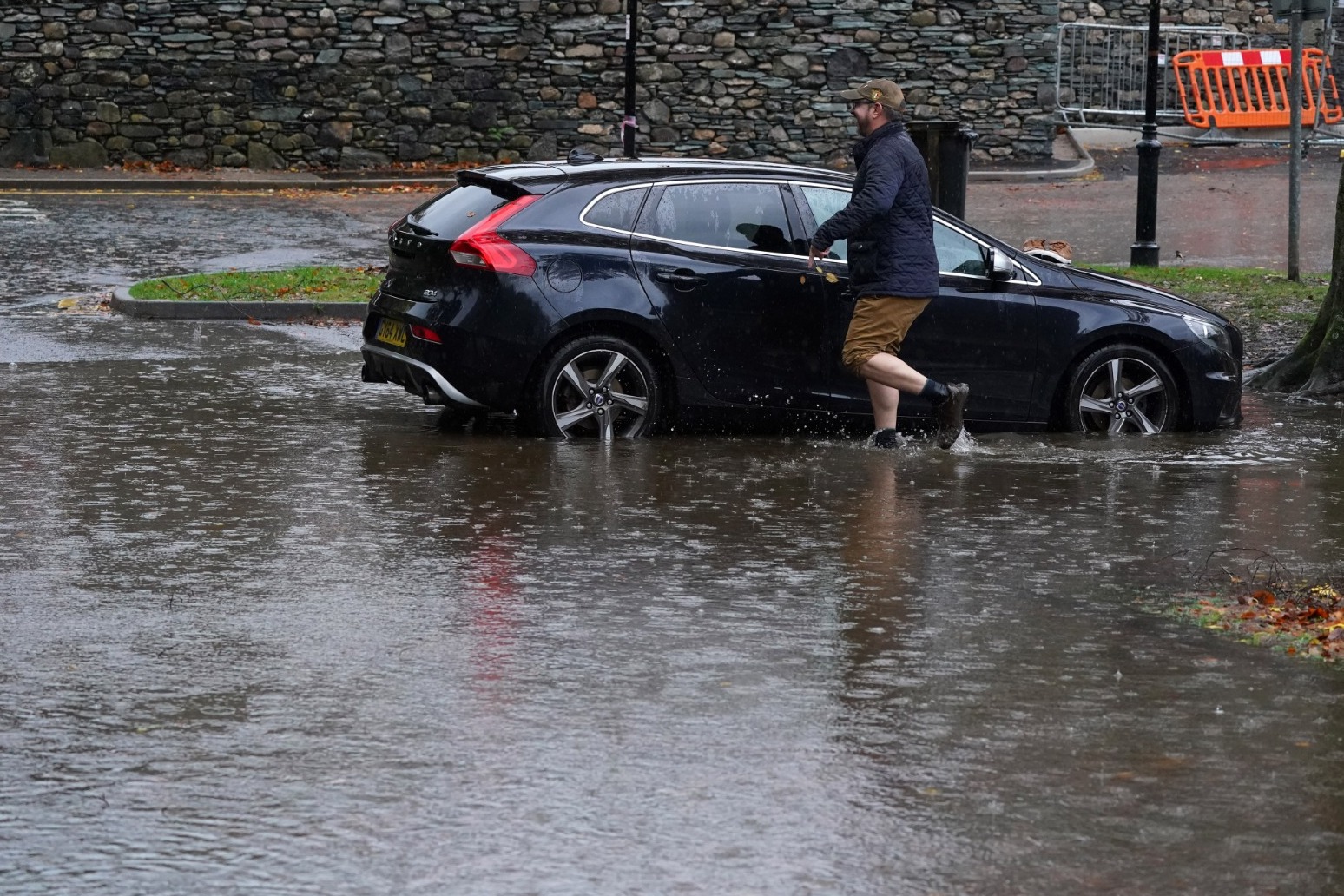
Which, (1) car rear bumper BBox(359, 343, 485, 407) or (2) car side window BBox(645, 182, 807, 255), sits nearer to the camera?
(1) car rear bumper BBox(359, 343, 485, 407)

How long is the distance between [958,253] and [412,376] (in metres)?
3.08

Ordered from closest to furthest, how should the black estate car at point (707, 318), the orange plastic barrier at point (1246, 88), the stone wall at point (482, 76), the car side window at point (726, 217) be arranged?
1. the black estate car at point (707, 318)
2. the car side window at point (726, 217)
3. the stone wall at point (482, 76)
4. the orange plastic barrier at point (1246, 88)

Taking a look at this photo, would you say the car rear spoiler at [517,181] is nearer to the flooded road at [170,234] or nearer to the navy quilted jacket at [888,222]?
the navy quilted jacket at [888,222]

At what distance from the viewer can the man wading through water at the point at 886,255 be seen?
11.0 meters

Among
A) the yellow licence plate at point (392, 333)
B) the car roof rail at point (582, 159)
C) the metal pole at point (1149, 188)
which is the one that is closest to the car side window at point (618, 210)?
the car roof rail at point (582, 159)

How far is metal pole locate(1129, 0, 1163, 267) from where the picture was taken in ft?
65.0

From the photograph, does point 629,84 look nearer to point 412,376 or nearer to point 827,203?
point 827,203

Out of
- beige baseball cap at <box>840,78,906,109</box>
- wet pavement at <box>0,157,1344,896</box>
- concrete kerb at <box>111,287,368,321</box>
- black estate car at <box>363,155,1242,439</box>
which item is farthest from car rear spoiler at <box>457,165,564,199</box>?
concrete kerb at <box>111,287,368,321</box>

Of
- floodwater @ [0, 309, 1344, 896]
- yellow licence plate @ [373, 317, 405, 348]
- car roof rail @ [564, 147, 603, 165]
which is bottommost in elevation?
floodwater @ [0, 309, 1344, 896]

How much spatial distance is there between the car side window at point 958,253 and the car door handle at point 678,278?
1.42m

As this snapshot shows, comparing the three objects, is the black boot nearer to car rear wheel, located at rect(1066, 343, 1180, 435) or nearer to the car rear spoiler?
car rear wheel, located at rect(1066, 343, 1180, 435)

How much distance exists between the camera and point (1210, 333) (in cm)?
1212

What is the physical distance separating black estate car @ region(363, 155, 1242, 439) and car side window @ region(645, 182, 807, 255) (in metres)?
0.01

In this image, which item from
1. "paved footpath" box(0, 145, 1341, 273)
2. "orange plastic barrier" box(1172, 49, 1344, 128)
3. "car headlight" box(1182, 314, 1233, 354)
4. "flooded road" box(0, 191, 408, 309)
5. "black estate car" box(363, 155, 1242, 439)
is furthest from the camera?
"orange plastic barrier" box(1172, 49, 1344, 128)
